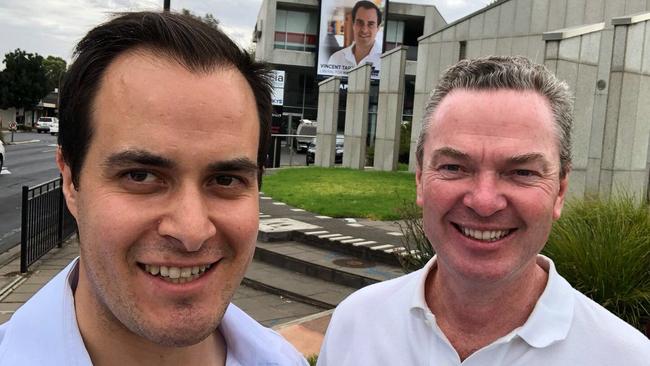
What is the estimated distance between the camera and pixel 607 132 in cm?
835

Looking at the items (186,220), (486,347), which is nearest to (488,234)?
(486,347)

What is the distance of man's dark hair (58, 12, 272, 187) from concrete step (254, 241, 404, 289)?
19.1ft

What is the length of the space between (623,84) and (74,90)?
8306mm

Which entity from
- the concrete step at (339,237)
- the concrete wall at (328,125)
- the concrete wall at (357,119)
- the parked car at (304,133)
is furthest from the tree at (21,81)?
the concrete step at (339,237)

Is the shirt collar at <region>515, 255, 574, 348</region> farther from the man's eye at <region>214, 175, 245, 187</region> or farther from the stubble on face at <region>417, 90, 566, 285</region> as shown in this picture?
the man's eye at <region>214, 175, 245, 187</region>

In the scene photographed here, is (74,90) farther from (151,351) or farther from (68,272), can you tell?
(151,351)

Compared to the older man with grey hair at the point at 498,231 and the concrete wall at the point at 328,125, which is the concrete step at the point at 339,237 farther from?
the concrete wall at the point at 328,125

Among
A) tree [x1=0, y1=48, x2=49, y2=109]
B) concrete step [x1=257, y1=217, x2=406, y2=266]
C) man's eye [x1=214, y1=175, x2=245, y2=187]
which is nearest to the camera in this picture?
man's eye [x1=214, y1=175, x2=245, y2=187]

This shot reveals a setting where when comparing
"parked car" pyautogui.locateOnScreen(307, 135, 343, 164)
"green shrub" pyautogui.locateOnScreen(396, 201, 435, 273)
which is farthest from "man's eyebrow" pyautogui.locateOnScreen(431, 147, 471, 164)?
"parked car" pyautogui.locateOnScreen(307, 135, 343, 164)

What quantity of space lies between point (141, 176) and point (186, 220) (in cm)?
14

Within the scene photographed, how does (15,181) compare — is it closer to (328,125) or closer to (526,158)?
(328,125)

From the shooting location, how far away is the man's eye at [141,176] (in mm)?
1245

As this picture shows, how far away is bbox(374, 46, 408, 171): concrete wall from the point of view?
20.3 meters

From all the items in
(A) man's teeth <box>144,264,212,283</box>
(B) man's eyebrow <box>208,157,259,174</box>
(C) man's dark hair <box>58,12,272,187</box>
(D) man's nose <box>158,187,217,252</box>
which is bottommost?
(A) man's teeth <box>144,264,212,283</box>
